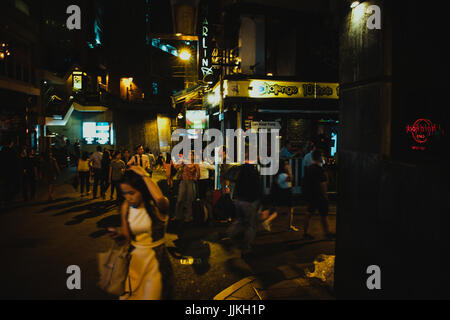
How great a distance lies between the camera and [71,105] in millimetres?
25844

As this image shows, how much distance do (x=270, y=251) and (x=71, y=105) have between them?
25064 mm

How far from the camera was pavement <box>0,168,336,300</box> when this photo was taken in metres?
4.66

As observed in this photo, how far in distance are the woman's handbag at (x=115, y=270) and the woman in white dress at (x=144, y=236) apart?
75 millimetres

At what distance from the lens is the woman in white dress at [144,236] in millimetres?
3697

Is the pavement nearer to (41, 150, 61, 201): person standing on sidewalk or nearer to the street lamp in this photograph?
(41, 150, 61, 201): person standing on sidewalk

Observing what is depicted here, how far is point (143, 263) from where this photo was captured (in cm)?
375

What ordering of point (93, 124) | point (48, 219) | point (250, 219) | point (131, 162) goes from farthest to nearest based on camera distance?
point (93, 124), point (131, 162), point (48, 219), point (250, 219)

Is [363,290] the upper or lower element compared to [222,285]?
upper

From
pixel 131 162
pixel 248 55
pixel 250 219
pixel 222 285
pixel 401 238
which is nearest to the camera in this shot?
pixel 401 238

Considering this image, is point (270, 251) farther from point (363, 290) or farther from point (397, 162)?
point (397, 162)

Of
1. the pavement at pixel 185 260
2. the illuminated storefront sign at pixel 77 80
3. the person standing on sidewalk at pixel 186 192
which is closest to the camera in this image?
the pavement at pixel 185 260

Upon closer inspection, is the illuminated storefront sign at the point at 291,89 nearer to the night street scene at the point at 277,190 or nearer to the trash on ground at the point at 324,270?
the night street scene at the point at 277,190

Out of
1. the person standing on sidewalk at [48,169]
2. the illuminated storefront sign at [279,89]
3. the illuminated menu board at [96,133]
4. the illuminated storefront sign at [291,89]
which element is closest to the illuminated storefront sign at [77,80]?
the illuminated menu board at [96,133]

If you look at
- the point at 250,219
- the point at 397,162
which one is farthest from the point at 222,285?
the point at 397,162
